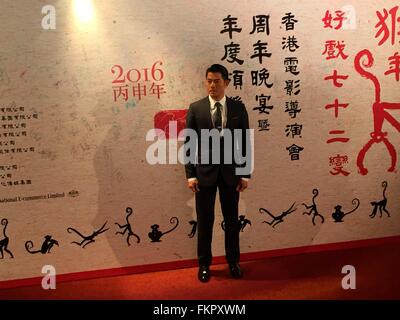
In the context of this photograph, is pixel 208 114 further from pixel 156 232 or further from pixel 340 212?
pixel 340 212

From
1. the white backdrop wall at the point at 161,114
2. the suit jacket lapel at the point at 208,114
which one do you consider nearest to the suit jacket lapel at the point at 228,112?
the suit jacket lapel at the point at 208,114

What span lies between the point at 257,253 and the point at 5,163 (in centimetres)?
212

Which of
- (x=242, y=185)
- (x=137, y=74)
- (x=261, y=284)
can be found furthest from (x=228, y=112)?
(x=261, y=284)

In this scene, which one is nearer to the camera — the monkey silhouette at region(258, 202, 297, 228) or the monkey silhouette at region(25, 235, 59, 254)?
the monkey silhouette at region(25, 235, 59, 254)

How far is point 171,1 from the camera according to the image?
10.1 ft

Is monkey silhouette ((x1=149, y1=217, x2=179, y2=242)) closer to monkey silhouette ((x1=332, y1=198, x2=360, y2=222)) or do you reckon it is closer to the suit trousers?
the suit trousers

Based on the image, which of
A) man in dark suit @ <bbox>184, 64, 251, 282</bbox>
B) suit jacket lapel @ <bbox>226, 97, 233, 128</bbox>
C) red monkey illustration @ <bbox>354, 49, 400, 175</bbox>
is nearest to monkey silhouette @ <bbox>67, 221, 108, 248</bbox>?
man in dark suit @ <bbox>184, 64, 251, 282</bbox>

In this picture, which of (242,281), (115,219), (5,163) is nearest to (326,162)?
(242,281)

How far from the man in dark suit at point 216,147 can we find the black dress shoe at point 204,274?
1.13 ft

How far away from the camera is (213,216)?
3.04m

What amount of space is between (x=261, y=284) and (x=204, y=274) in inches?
16.9

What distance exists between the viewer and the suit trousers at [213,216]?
2.96 metres

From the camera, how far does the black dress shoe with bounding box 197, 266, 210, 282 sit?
119 inches
